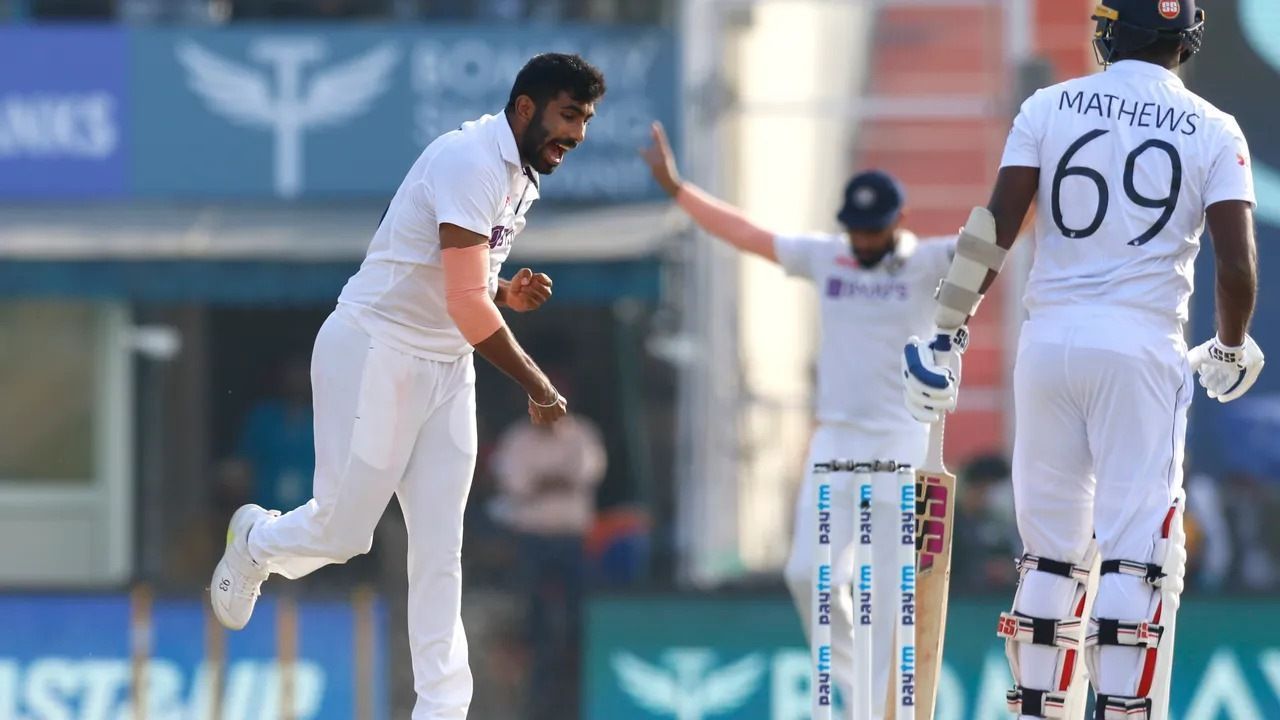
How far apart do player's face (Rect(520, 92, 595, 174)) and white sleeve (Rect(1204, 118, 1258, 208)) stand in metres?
1.67

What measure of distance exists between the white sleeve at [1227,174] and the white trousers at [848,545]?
89.0 inches

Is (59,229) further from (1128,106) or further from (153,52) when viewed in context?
(1128,106)

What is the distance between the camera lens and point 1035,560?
596cm

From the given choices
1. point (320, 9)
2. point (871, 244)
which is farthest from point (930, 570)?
point (320, 9)

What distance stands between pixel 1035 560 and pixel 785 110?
7085 mm

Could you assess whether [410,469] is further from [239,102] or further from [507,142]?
[239,102]

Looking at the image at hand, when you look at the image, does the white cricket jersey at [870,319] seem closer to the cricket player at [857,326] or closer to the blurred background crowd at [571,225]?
the cricket player at [857,326]

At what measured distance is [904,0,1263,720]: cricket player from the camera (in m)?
5.77

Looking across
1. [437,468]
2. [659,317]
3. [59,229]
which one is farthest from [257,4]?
[437,468]

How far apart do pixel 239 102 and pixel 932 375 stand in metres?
8.20

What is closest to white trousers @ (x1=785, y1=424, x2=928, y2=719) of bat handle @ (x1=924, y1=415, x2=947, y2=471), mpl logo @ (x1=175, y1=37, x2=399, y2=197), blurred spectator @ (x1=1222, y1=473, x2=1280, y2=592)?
bat handle @ (x1=924, y1=415, x2=947, y2=471)

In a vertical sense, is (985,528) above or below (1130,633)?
below

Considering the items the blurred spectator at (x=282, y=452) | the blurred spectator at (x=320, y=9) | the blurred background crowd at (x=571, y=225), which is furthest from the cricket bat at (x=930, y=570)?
the blurred spectator at (x=320, y=9)

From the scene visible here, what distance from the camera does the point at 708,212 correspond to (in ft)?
26.6
